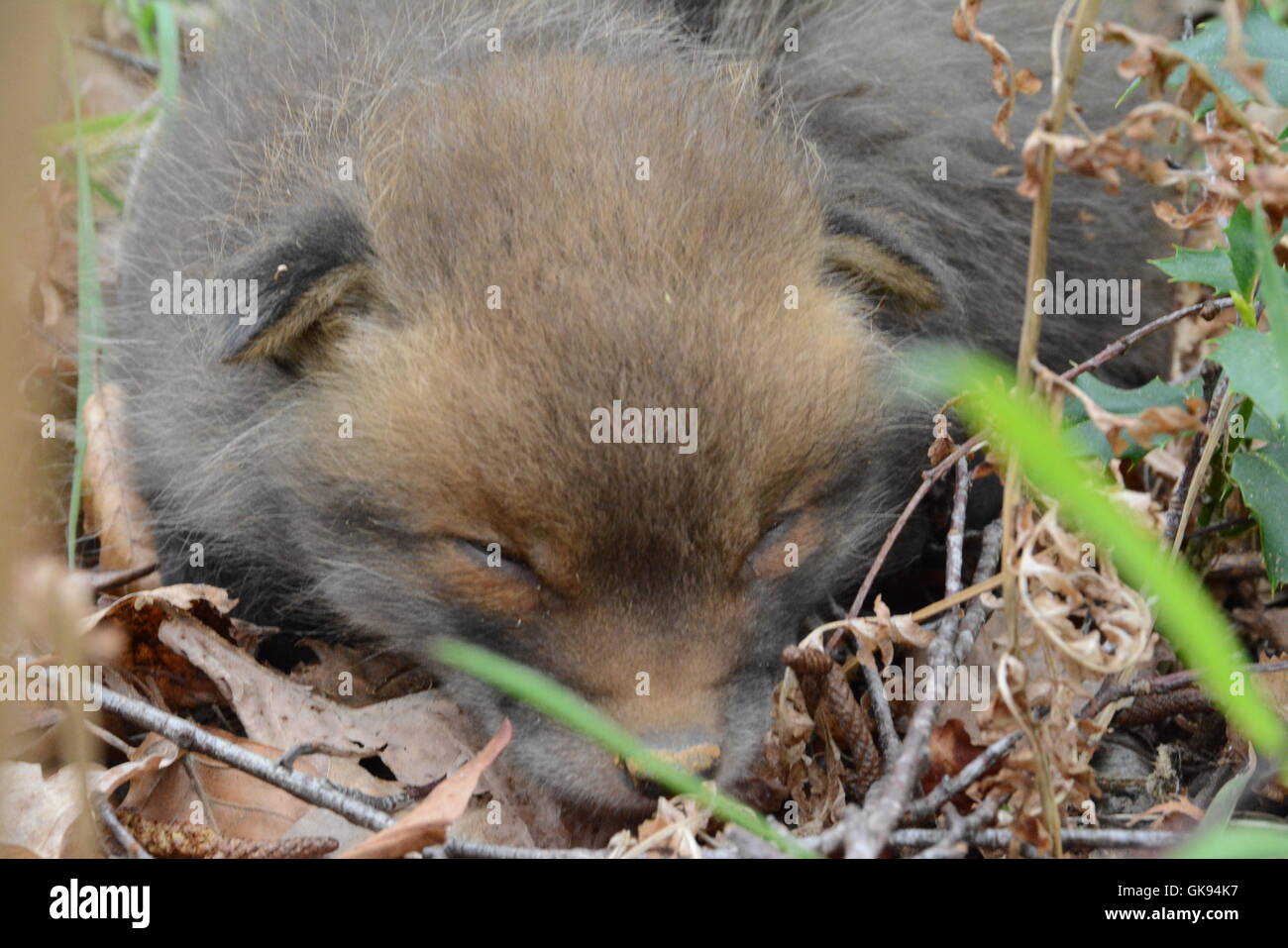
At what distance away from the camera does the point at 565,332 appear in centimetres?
316

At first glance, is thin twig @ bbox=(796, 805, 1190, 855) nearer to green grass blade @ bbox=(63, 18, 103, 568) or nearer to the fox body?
the fox body

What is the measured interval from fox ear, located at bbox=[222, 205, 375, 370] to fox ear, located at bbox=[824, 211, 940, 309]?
1.25 meters

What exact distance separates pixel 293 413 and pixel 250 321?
516 millimetres

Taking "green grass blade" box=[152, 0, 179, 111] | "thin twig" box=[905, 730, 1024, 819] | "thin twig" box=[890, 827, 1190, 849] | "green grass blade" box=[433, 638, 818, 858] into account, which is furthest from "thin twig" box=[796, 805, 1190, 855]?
"green grass blade" box=[152, 0, 179, 111]

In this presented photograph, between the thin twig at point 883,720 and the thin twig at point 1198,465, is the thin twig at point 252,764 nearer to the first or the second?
the thin twig at point 883,720

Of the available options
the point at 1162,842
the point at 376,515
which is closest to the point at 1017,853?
the point at 1162,842

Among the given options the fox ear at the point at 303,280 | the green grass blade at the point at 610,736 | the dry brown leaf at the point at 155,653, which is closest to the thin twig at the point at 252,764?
the dry brown leaf at the point at 155,653

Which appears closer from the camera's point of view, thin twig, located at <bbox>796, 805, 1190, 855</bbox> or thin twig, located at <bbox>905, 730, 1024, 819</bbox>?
thin twig, located at <bbox>796, 805, 1190, 855</bbox>

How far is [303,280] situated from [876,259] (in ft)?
4.94

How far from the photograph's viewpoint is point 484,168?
3.44m

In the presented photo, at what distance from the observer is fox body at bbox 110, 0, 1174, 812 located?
10.5 ft

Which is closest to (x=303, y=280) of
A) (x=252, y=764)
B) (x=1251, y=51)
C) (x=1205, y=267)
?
(x=252, y=764)

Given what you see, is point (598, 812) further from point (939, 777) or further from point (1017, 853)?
point (1017, 853)

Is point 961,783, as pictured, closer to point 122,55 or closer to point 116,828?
point 116,828
